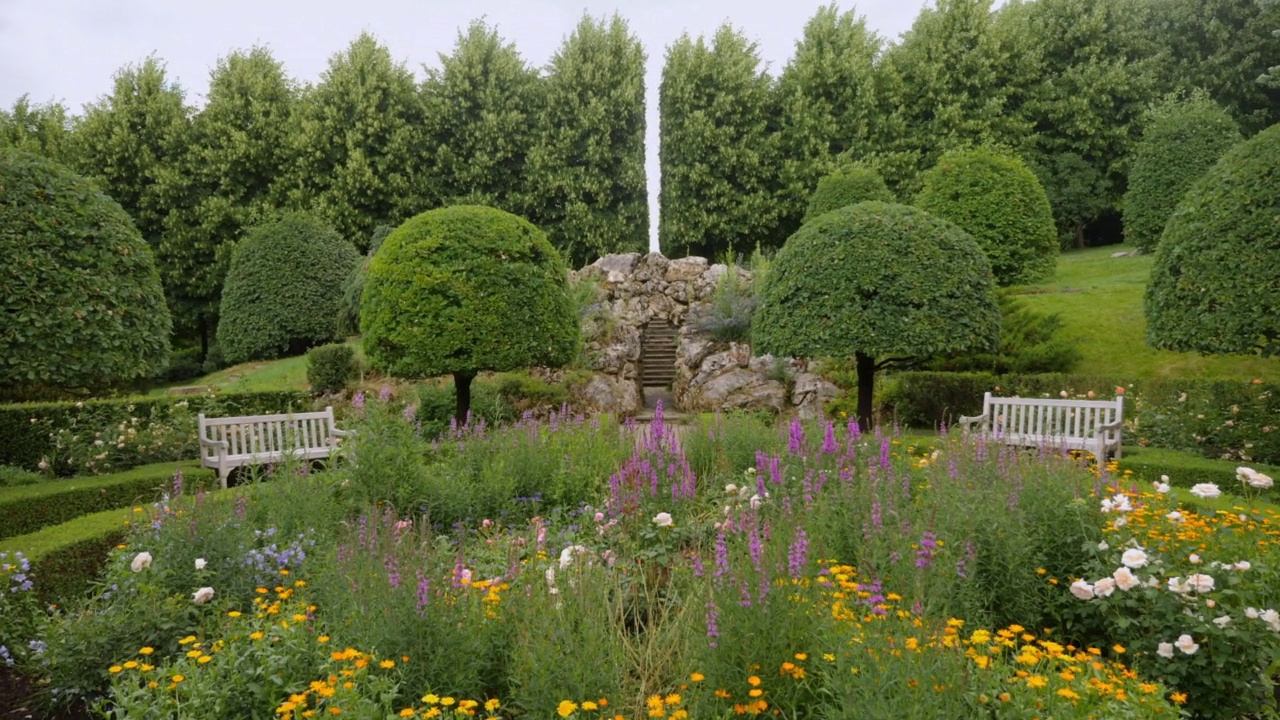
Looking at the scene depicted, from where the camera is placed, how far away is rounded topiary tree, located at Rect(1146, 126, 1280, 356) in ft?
25.4

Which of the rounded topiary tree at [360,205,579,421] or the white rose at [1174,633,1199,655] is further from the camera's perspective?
the rounded topiary tree at [360,205,579,421]

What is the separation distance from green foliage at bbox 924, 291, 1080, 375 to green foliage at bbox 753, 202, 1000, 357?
2.64m

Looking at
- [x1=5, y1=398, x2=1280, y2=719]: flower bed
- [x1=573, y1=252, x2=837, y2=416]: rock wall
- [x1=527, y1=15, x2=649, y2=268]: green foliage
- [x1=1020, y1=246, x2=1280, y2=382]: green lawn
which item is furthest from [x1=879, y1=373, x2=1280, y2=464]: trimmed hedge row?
[x1=527, y1=15, x2=649, y2=268]: green foliage

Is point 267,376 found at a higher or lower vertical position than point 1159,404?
higher

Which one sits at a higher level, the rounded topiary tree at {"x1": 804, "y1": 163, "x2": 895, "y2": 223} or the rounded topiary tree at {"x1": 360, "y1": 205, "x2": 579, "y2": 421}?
the rounded topiary tree at {"x1": 804, "y1": 163, "x2": 895, "y2": 223}

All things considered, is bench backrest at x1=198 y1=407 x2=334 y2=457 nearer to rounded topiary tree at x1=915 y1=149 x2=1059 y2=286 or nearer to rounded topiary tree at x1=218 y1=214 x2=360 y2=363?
rounded topiary tree at x1=218 y1=214 x2=360 y2=363

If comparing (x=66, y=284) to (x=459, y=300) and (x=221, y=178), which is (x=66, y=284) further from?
(x=221, y=178)

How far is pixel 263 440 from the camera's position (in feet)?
29.2

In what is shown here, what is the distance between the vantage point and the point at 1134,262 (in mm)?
20688

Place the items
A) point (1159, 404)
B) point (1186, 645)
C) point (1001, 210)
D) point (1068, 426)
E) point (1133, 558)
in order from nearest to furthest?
point (1186, 645) → point (1133, 558) → point (1068, 426) → point (1159, 404) → point (1001, 210)

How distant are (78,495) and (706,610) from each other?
6409 millimetres

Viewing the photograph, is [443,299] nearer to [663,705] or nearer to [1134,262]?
[663,705]

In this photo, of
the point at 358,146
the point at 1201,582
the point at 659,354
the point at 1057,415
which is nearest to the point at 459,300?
the point at 1057,415

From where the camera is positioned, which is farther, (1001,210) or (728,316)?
(728,316)
